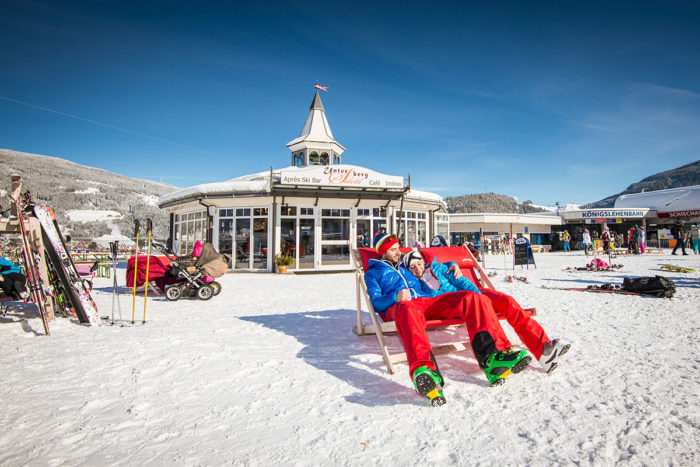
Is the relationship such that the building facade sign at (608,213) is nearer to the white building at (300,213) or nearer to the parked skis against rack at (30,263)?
the white building at (300,213)

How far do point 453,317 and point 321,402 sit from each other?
1.35 metres

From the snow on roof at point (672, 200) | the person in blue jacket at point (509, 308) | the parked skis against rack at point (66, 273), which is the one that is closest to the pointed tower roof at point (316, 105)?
the parked skis against rack at point (66, 273)

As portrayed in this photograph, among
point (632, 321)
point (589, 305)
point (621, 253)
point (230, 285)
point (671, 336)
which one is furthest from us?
point (621, 253)

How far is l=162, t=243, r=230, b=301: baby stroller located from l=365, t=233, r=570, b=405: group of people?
479 cm

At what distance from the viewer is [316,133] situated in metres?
17.6

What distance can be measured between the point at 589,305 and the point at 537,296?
114 centimetres

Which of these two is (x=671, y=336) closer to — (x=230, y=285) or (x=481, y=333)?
(x=481, y=333)

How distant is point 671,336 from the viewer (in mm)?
3896

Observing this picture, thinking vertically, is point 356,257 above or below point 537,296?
above

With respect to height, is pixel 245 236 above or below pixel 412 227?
below

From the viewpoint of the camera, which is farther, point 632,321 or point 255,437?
point 632,321

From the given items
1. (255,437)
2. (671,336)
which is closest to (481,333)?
(255,437)

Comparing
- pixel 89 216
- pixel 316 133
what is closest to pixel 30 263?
pixel 316 133

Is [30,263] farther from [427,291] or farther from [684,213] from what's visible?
[684,213]
